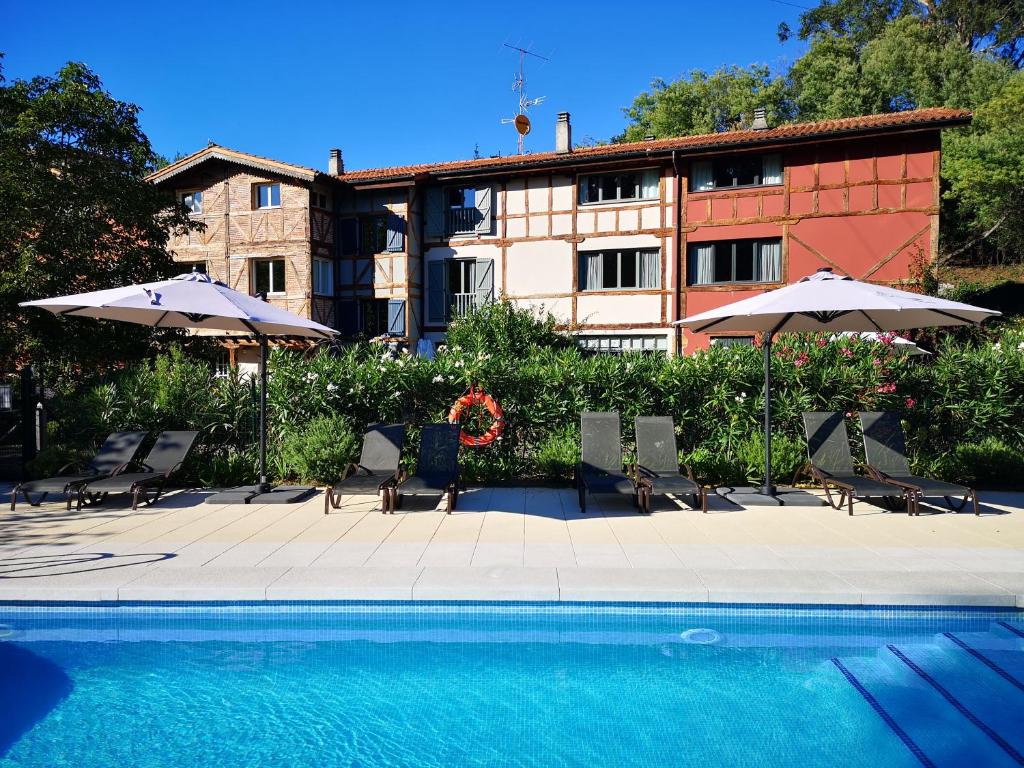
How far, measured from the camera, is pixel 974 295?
2459 centimetres

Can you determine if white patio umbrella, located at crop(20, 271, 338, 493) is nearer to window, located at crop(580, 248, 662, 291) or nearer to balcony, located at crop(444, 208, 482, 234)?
window, located at crop(580, 248, 662, 291)

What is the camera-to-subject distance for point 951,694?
380 cm

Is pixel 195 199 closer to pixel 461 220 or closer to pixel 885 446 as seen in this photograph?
pixel 461 220

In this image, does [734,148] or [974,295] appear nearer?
[734,148]

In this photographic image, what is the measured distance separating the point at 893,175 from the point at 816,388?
1291 cm

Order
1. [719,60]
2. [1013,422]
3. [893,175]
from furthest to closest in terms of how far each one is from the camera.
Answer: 1. [719,60]
2. [893,175]
3. [1013,422]

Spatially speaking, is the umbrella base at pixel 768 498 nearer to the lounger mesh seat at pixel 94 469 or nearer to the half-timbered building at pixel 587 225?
the lounger mesh seat at pixel 94 469

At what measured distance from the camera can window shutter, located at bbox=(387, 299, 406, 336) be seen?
22.1 meters

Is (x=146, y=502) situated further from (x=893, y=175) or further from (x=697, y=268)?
(x=893, y=175)

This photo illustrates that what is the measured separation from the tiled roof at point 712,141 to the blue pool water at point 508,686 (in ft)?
55.7

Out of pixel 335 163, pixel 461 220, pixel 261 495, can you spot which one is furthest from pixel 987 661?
pixel 335 163

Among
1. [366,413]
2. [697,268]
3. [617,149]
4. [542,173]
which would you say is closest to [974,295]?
[697,268]

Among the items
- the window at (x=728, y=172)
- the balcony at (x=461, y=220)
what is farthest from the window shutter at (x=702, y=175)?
the balcony at (x=461, y=220)

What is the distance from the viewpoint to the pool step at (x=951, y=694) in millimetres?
3336
